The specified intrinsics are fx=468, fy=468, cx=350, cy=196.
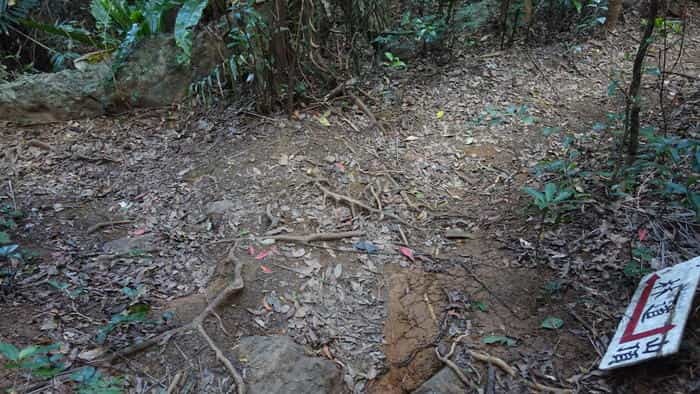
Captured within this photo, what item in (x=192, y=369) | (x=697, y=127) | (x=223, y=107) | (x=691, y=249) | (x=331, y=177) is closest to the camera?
(x=192, y=369)

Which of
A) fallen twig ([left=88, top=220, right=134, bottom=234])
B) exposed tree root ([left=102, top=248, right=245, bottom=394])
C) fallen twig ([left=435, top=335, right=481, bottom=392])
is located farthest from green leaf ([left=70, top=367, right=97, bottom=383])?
fallen twig ([left=435, top=335, right=481, bottom=392])

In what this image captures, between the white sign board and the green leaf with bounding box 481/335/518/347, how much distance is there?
0.44 meters

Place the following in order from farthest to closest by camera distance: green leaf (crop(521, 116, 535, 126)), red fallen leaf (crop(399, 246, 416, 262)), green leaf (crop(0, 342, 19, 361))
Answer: green leaf (crop(521, 116, 535, 126)), red fallen leaf (crop(399, 246, 416, 262)), green leaf (crop(0, 342, 19, 361))

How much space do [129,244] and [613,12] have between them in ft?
19.3

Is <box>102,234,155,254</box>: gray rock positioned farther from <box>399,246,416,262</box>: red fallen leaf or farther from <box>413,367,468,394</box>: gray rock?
<box>413,367,468,394</box>: gray rock

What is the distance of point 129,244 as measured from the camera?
337cm

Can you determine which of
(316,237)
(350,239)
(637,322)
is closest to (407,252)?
(350,239)

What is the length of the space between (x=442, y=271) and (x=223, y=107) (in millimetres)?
2977

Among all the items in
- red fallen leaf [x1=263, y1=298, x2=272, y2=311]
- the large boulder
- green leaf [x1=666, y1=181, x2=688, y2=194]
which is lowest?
red fallen leaf [x1=263, y1=298, x2=272, y2=311]

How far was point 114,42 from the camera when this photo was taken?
5.12 meters

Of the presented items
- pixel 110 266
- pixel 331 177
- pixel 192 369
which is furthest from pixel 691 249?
pixel 110 266

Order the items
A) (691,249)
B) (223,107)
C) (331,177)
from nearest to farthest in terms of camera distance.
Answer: (691,249)
(331,177)
(223,107)

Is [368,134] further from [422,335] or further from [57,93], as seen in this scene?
[57,93]

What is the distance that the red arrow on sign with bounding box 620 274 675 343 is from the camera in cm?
213
